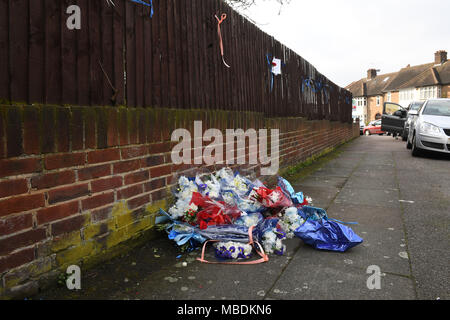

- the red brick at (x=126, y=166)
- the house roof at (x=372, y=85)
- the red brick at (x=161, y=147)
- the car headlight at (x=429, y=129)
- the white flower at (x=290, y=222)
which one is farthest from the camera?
the house roof at (x=372, y=85)

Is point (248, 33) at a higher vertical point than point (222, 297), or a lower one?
higher

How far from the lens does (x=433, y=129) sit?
898 centimetres

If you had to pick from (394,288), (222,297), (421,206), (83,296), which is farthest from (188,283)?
(421,206)

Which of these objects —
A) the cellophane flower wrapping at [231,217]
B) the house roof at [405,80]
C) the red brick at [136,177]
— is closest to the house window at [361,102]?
the house roof at [405,80]

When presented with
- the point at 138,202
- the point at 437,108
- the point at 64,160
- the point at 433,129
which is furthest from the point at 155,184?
the point at 437,108

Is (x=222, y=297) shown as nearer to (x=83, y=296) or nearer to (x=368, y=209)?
(x=83, y=296)

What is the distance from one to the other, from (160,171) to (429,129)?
8.68m

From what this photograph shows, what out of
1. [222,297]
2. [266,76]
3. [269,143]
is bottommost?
[222,297]

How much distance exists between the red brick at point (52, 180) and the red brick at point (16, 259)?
38 centimetres

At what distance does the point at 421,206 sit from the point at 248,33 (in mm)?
A: 3453

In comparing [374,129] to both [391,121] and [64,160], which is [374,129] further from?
[64,160]

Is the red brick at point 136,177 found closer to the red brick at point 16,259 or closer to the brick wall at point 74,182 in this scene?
the brick wall at point 74,182

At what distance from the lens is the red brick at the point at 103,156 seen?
2.33 meters

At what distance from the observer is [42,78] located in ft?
6.61
